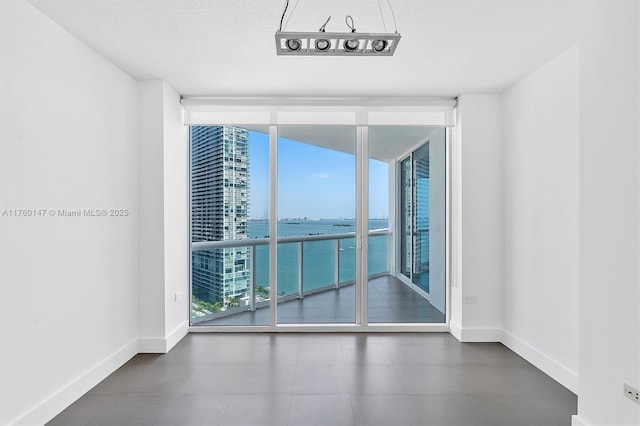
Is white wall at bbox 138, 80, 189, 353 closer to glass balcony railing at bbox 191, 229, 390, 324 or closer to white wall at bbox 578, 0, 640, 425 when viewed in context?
glass balcony railing at bbox 191, 229, 390, 324

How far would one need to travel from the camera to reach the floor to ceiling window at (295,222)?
4.40 m

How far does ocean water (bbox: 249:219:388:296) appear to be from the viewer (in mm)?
4441

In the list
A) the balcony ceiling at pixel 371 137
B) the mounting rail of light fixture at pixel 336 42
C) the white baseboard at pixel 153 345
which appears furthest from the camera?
the balcony ceiling at pixel 371 137

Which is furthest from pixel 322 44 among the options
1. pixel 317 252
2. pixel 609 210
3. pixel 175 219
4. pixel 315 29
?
pixel 317 252

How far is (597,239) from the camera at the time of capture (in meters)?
2.06

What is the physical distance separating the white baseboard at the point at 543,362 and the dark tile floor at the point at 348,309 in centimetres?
82

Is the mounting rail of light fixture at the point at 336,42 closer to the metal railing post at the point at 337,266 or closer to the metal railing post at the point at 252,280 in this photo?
the metal railing post at the point at 337,266

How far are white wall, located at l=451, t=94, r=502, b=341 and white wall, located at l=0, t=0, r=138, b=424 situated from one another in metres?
3.52

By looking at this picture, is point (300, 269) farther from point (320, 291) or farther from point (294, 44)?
point (294, 44)

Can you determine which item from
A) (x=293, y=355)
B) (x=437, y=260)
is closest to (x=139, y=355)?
(x=293, y=355)

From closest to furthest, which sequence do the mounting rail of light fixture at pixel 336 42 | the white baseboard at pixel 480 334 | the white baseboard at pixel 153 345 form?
the mounting rail of light fixture at pixel 336 42 → the white baseboard at pixel 153 345 → the white baseboard at pixel 480 334

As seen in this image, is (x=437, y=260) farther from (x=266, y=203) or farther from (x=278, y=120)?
(x=278, y=120)

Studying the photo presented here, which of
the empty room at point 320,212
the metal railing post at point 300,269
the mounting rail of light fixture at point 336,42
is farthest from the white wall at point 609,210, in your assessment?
the metal railing post at point 300,269

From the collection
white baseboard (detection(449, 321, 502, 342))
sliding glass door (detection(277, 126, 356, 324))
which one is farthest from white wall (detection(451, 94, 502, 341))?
sliding glass door (detection(277, 126, 356, 324))
